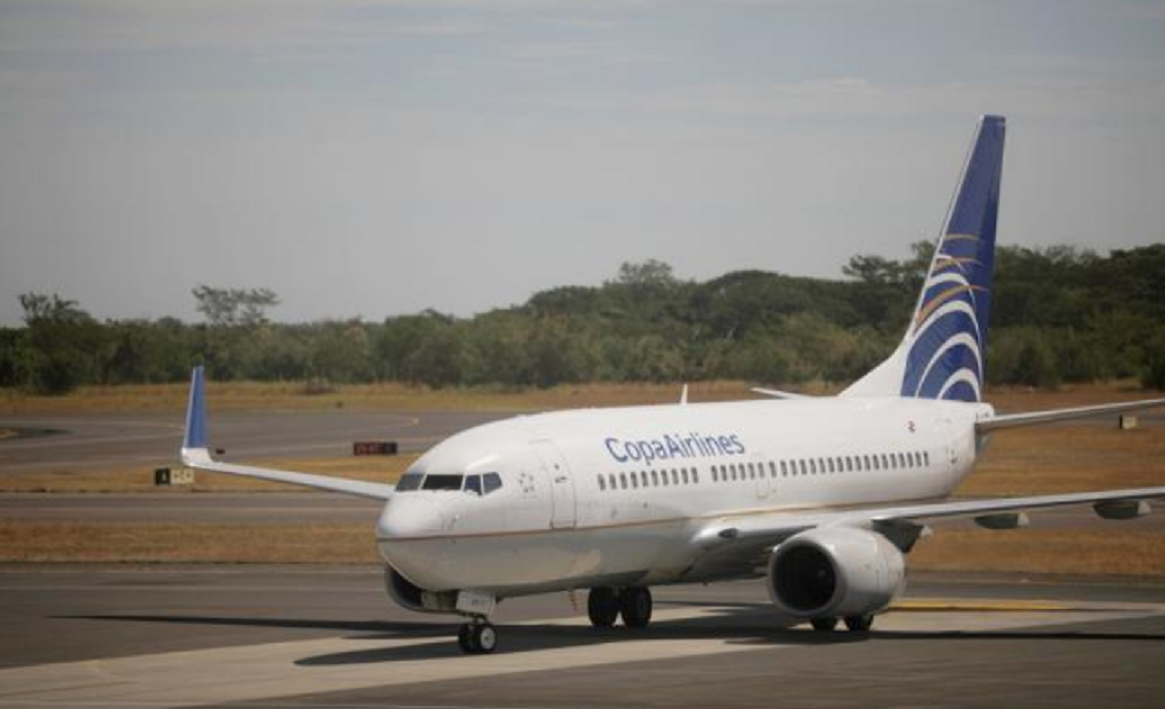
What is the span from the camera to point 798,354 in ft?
529

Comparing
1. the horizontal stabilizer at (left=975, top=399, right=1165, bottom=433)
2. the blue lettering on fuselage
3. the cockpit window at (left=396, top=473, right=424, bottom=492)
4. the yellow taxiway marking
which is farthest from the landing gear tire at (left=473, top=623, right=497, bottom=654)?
the horizontal stabilizer at (left=975, top=399, right=1165, bottom=433)

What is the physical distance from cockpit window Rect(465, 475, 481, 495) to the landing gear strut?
7.15 ft

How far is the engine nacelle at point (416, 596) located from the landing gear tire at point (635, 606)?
525cm

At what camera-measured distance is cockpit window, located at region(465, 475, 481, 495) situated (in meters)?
39.8

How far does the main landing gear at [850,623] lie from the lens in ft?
141

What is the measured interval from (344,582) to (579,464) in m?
14.3

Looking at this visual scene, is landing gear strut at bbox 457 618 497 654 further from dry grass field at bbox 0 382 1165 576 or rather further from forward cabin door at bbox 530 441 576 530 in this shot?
dry grass field at bbox 0 382 1165 576

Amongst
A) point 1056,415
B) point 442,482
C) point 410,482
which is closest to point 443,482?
point 442,482

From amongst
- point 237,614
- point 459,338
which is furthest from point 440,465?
point 459,338

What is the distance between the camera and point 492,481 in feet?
131

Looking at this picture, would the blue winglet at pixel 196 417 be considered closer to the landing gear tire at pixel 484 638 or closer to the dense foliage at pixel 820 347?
the landing gear tire at pixel 484 638

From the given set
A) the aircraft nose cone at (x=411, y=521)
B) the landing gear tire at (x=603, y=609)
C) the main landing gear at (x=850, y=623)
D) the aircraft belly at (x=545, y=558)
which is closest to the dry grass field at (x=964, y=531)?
the main landing gear at (x=850, y=623)

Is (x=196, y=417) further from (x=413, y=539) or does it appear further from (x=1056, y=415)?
(x=1056, y=415)

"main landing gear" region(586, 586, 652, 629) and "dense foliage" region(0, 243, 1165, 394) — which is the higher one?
"dense foliage" region(0, 243, 1165, 394)
